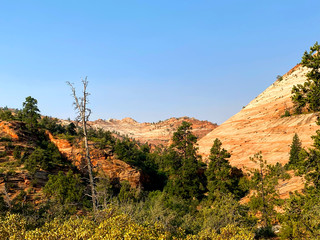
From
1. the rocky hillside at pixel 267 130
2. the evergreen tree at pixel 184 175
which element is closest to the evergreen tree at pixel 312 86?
the evergreen tree at pixel 184 175

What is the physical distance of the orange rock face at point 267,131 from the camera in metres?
55.4

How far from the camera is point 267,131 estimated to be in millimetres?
65188

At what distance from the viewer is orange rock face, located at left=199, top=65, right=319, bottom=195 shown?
5541cm

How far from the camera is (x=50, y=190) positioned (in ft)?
105

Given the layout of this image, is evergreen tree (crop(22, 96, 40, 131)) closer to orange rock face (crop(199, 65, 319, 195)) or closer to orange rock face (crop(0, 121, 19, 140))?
orange rock face (crop(0, 121, 19, 140))

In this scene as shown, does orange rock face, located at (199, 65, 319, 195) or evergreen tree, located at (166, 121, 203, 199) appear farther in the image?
orange rock face, located at (199, 65, 319, 195)

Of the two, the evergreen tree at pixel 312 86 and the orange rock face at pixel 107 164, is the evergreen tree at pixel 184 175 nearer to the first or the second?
the orange rock face at pixel 107 164

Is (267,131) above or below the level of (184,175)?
above

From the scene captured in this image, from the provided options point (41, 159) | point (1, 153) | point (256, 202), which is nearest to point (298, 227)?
point (256, 202)

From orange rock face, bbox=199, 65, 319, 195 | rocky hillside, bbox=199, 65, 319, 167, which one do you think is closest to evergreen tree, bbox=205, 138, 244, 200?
orange rock face, bbox=199, 65, 319, 195

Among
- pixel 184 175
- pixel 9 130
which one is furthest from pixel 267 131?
pixel 9 130

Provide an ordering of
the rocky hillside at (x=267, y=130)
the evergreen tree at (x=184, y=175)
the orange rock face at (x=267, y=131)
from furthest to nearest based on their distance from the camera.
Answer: the rocky hillside at (x=267, y=130) → the orange rock face at (x=267, y=131) → the evergreen tree at (x=184, y=175)

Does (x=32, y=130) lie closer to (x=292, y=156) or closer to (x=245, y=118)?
(x=292, y=156)

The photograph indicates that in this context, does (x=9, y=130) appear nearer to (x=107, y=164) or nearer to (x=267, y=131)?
(x=107, y=164)
